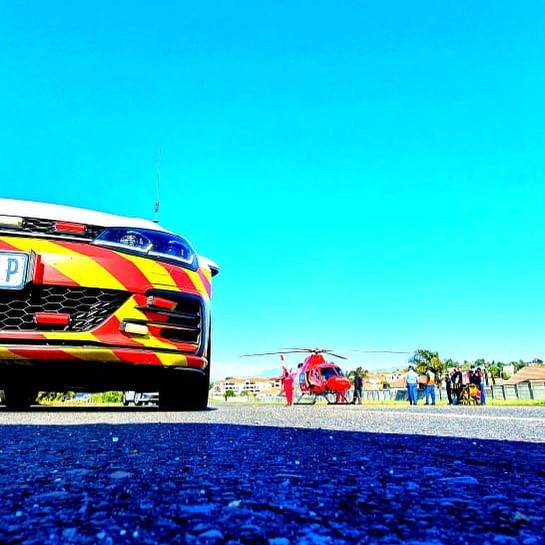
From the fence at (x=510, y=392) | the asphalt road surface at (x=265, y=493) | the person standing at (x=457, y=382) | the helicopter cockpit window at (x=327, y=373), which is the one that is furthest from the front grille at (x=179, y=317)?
the fence at (x=510, y=392)

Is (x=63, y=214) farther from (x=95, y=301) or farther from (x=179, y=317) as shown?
(x=179, y=317)

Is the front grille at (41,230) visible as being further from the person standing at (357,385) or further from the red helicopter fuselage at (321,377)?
the person standing at (357,385)

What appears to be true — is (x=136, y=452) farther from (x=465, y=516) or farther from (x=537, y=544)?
(x=537, y=544)

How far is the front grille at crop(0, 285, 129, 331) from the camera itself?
305cm

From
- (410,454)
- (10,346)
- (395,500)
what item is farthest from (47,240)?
(395,500)

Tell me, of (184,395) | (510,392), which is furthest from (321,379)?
(184,395)

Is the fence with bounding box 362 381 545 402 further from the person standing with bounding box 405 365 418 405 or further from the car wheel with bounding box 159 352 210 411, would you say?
the car wheel with bounding box 159 352 210 411

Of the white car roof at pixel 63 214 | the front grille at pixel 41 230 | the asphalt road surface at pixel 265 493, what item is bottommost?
the asphalt road surface at pixel 265 493

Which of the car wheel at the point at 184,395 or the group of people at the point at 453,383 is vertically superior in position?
the group of people at the point at 453,383

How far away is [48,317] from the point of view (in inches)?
122

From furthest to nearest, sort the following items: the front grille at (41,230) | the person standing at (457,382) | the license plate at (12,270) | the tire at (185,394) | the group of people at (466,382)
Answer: the person standing at (457,382) → the group of people at (466,382) → the tire at (185,394) → the front grille at (41,230) → the license plate at (12,270)

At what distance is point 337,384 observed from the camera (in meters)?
18.5

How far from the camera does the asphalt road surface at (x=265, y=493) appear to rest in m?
0.72

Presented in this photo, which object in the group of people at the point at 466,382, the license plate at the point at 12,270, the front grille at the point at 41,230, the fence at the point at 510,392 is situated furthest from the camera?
the fence at the point at 510,392
